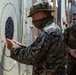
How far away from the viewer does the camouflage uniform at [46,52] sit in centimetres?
238

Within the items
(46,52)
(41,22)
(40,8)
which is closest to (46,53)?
(46,52)

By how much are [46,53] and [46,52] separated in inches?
0.6

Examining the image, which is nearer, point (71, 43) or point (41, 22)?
point (41, 22)

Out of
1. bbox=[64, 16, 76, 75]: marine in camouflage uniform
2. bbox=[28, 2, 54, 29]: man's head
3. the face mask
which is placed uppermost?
bbox=[28, 2, 54, 29]: man's head

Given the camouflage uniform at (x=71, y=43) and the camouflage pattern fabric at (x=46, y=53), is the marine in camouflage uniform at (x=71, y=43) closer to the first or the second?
the camouflage uniform at (x=71, y=43)

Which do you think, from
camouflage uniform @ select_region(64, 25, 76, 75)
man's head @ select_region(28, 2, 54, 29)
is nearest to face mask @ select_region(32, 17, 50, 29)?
man's head @ select_region(28, 2, 54, 29)

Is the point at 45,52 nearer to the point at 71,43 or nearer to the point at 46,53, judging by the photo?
the point at 46,53

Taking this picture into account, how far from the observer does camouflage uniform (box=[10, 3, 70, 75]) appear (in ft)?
7.82

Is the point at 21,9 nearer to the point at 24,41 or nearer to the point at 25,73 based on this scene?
the point at 24,41

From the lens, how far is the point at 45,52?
7.89ft

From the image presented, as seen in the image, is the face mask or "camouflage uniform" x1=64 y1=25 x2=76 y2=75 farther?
"camouflage uniform" x1=64 y1=25 x2=76 y2=75

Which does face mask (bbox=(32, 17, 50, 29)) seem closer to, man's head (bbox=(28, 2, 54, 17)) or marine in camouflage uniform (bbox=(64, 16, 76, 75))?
man's head (bbox=(28, 2, 54, 17))

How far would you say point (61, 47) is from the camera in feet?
8.18

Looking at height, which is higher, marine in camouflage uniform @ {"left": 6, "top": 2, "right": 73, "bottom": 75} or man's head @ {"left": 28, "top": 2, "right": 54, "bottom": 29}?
man's head @ {"left": 28, "top": 2, "right": 54, "bottom": 29}
